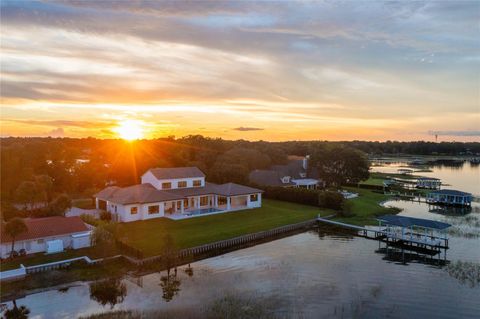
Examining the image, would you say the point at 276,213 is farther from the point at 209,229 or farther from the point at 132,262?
→ the point at 132,262

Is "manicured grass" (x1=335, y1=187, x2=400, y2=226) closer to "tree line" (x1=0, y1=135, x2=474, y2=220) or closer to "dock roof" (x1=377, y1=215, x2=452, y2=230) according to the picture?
"dock roof" (x1=377, y1=215, x2=452, y2=230)

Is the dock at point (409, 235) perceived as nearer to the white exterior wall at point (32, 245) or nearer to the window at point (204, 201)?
the window at point (204, 201)

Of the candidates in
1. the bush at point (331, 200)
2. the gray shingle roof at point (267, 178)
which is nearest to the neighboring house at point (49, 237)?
the bush at point (331, 200)

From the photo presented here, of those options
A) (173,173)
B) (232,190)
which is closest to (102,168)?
(173,173)

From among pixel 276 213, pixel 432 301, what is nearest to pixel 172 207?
pixel 276 213

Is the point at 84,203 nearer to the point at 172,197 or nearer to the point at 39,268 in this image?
the point at 172,197
